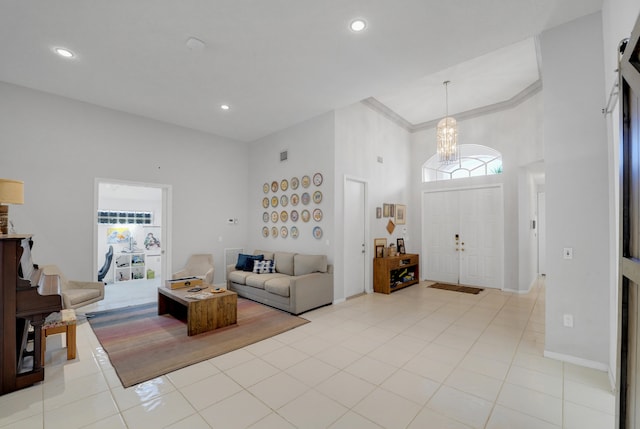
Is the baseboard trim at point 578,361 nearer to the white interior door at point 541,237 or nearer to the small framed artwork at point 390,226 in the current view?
the small framed artwork at point 390,226

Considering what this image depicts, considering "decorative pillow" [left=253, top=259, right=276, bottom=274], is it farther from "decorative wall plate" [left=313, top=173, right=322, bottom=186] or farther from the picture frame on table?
the picture frame on table

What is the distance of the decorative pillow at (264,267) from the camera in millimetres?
5332

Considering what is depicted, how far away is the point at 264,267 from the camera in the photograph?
17.6ft

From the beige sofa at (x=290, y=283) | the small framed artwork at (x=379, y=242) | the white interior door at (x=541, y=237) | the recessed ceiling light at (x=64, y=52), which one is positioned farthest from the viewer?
the white interior door at (x=541, y=237)

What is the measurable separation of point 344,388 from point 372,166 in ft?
14.3

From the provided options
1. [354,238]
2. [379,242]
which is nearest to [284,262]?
[354,238]

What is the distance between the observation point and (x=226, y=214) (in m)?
6.38

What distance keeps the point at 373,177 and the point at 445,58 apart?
2719mm

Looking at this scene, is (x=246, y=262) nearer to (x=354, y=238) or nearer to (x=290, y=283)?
(x=290, y=283)

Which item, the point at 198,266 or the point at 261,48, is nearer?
the point at 261,48

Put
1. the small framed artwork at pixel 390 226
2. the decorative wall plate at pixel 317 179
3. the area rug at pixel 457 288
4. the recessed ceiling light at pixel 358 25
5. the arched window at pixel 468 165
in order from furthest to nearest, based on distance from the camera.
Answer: the small framed artwork at pixel 390 226 < the arched window at pixel 468 165 < the area rug at pixel 457 288 < the decorative wall plate at pixel 317 179 < the recessed ceiling light at pixel 358 25

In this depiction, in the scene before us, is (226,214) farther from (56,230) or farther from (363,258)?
(363,258)

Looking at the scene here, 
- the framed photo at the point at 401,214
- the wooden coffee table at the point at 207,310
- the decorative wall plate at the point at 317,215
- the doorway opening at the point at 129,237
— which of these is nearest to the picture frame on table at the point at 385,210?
the framed photo at the point at 401,214

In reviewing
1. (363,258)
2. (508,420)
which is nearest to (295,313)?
(363,258)
